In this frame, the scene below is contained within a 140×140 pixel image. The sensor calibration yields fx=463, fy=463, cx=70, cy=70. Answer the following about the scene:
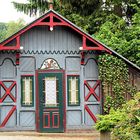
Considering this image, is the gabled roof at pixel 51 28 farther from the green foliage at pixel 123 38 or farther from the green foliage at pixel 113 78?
the green foliage at pixel 123 38

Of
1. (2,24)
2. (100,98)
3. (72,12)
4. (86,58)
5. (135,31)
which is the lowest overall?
(100,98)

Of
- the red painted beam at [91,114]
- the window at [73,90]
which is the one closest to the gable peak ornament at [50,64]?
the window at [73,90]

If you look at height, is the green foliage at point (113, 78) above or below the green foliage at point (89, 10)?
below

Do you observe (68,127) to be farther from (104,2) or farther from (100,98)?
(104,2)

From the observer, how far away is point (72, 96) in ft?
62.1

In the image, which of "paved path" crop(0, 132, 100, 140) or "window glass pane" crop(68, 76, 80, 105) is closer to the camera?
"paved path" crop(0, 132, 100, 140)

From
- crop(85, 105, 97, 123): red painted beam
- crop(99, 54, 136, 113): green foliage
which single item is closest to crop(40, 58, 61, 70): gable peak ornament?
crop(99, 54, 136, 113): green foliage

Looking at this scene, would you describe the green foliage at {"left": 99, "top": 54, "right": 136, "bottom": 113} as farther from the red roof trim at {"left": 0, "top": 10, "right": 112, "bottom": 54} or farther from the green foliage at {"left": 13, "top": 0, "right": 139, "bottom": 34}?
the green foliage at {"left": 13, "top": 0, "right": 139, "bottom": 34}

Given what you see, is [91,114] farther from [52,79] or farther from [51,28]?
[51,28]

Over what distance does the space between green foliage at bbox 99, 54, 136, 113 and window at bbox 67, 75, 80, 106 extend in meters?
1.06

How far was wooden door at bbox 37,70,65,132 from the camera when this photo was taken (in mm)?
18625

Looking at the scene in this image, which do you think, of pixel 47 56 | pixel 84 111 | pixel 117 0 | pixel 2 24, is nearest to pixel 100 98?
pixel 84 111

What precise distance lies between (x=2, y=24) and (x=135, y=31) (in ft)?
427

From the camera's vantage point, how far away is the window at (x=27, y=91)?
1875 cm
